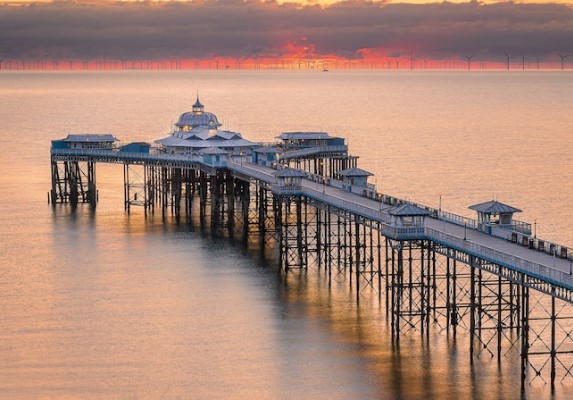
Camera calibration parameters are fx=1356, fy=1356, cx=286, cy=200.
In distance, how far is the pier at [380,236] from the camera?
64.5 m

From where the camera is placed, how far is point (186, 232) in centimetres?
10481

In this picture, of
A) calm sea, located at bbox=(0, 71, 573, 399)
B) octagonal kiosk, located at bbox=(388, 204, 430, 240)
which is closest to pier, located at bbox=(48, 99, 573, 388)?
octagonal kiosk, located at bbox=(388, 204, 430, 240)

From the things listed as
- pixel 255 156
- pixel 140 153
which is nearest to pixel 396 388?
pixel 255 156

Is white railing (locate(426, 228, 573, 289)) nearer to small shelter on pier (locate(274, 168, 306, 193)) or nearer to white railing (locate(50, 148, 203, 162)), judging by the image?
small shelter on pier (locate(274, 168, 306, 193))

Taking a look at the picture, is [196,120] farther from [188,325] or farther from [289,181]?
[188,325]

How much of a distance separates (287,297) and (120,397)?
21.2m

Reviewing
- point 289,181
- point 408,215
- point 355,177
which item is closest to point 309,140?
point 355,177

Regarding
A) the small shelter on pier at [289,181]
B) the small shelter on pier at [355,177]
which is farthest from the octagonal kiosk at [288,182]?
the small shelter on pier at [355,177]

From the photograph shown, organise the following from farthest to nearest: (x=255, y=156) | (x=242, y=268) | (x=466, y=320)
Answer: (x=255, y=156)
(x=242, y=268)
(x=466, y=320)

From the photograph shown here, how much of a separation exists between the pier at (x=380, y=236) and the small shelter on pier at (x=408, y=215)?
0.24 feet

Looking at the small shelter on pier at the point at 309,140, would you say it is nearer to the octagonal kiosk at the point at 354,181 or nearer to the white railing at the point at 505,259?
the octagonal kiosk at the point at 354,181

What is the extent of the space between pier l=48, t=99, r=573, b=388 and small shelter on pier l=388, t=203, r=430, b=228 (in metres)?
0.07

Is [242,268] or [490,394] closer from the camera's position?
[490,394]

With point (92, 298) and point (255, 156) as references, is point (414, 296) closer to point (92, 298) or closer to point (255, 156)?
point (92, 298)
